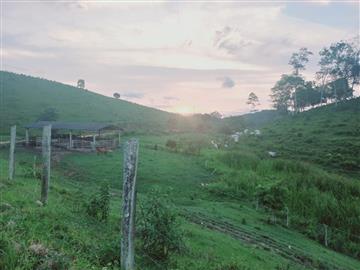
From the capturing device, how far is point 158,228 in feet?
36.2

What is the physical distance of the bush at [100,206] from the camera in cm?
1499

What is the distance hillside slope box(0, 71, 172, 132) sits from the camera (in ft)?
312

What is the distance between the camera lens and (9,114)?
90.4 metres

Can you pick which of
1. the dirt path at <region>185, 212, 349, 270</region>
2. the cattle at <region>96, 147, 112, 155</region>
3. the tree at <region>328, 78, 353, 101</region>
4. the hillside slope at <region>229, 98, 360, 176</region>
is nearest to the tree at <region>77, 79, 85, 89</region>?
the hillside slope at <region>229, 98, 360, 176</region>

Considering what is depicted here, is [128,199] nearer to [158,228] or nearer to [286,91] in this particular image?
[158,228]

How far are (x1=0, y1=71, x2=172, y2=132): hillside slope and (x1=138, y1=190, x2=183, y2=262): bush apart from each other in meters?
75.0

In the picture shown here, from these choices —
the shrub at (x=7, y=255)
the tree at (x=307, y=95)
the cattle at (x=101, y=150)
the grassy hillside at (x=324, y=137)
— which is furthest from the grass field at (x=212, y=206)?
the tree at (x=307, y=95)

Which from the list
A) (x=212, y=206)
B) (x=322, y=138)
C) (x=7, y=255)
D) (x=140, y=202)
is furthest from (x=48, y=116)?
(x=7, y=255)

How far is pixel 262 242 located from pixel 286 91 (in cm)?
9567

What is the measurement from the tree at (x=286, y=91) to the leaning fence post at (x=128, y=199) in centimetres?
9963

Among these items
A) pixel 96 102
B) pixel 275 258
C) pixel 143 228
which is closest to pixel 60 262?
pixel 143 228

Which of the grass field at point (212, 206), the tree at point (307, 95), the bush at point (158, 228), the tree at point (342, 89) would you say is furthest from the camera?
the tree at point (307, 95)

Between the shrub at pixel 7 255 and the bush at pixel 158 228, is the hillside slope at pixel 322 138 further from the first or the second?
the shrub at pixel 7 255

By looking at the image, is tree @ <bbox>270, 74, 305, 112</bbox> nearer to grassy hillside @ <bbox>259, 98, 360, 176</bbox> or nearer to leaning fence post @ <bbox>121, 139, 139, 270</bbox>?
grassy hillside @ <bbox>259, 98, 360, 176</bbox>
